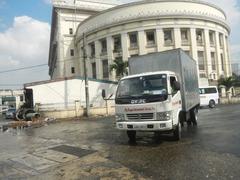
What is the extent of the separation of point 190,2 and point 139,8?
9004 mm

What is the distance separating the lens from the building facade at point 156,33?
160 ft

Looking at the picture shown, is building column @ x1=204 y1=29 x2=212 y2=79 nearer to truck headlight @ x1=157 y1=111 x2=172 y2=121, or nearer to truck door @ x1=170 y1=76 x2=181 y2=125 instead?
truck door @ x1=170 y1=76 x2=181 y2=125

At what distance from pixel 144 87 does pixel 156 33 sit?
40.5 m

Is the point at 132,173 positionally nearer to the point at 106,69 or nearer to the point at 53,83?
the point at 53,83

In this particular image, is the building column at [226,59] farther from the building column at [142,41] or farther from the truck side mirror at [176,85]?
the truck side mirror at [176,85]

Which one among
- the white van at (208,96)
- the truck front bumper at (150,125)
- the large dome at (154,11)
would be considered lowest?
the truck front bumper at (150,125)

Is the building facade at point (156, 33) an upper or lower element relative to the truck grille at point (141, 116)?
upper

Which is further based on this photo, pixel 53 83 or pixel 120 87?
pixel 53 83

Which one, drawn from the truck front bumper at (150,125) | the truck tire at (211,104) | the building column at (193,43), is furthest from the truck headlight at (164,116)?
the building column at (193,43)

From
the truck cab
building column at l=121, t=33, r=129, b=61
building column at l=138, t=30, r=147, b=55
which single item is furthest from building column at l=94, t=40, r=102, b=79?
the truck cab

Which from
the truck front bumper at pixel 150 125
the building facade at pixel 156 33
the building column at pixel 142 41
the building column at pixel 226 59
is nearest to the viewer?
the truck front bumper at pixel 150 125

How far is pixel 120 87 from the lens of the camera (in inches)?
400

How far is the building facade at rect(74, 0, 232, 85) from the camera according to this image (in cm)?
4866

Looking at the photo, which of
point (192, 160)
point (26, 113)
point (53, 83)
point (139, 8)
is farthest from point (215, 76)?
point (192, 160)
